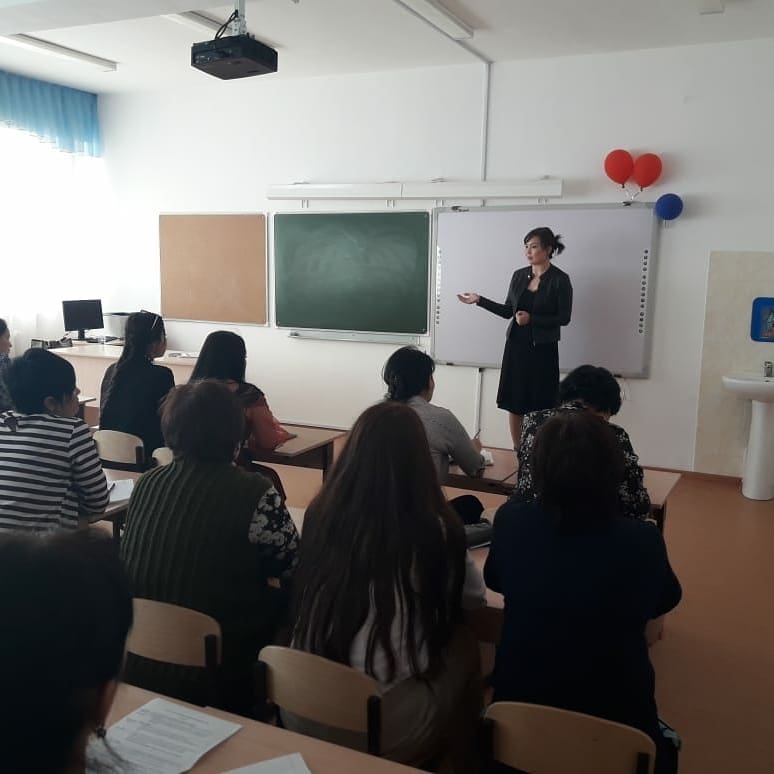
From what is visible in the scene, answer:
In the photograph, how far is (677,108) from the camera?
5348mm

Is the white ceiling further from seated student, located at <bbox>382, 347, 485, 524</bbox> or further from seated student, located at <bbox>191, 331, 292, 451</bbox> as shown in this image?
seated student, located at <bbox>382, 347, 485, 524</bbox>

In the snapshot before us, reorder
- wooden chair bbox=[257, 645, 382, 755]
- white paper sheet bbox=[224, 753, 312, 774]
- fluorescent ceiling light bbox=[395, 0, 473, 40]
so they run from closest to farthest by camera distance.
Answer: white paper sheet bbox=[224, 753, 312, 774]
wooden chair bbox=[257, 645, 382, 755]
fluorescent ceiling light bbox=[395, 0, 473, 40]

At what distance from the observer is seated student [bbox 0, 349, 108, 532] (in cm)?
233

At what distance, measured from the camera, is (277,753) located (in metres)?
1.34

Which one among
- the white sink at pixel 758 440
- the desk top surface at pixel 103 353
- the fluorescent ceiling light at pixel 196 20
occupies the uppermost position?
the fluorescent ceiling light at pixel 196 20

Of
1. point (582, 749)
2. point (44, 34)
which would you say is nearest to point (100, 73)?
point (44, 34)

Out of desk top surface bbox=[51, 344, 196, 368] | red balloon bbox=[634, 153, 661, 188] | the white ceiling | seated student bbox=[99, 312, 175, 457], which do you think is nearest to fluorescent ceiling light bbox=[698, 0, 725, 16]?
the white ceiling

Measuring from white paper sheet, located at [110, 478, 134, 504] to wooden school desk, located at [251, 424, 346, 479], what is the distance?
69 cm

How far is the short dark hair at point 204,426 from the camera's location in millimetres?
2008

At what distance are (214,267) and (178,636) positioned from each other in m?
5.87

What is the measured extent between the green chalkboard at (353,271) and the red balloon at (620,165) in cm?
153

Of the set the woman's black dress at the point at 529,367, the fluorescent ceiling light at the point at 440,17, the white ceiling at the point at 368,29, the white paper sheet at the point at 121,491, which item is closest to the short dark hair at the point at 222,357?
the white paper sheet at the point at 121,491

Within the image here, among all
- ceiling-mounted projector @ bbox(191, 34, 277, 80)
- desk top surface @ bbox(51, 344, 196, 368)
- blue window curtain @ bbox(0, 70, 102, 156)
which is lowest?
desk top surface @ bbox(51, 344, 196, 368)

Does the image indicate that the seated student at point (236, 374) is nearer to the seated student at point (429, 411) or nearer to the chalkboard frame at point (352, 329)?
the seated student at point (429, 411)
